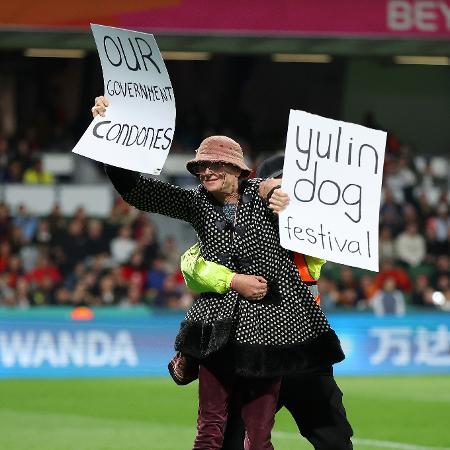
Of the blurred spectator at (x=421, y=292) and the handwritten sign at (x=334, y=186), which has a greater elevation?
the handwritten sign at (x=334, y=186)

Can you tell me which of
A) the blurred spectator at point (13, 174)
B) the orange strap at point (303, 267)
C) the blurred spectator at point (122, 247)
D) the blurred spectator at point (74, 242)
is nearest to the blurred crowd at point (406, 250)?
the blurred spectator at point (122, 247)

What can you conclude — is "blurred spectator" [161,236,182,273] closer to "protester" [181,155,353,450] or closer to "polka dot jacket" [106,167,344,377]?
"protester" [181,155,353,450]

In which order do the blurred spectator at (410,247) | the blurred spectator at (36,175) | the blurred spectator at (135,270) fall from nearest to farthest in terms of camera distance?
1. the blurred spectator at (135,270)
2. the blurred spectator at (410,247)
3. the blurred spectator at (36,175)

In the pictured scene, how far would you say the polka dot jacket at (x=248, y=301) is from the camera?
6680 millimetres

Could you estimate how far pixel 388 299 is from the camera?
806 inches

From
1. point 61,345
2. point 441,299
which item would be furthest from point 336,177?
point 441,299

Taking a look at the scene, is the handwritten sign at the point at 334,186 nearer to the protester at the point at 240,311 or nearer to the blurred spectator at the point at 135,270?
the protester at the point at 240,311

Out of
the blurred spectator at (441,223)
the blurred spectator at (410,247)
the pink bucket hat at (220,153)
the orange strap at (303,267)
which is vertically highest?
the pink bucket hat at (220,153)

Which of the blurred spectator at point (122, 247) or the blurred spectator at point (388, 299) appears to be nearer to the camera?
the blurred spectator at point (388, 299)

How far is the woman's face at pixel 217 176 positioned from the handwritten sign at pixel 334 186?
0.94 feet

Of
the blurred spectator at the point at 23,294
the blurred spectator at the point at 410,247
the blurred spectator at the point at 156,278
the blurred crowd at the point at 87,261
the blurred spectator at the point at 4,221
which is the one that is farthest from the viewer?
the blurred spectator at the point at 410,247

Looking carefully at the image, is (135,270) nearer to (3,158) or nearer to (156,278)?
(156,278)

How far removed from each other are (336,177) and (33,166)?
697 inches

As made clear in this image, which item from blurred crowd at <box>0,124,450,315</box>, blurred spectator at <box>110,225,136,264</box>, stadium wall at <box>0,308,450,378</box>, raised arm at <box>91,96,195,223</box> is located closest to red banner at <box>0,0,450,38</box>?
blurred crowd at <box>0,124,450,315</box>
